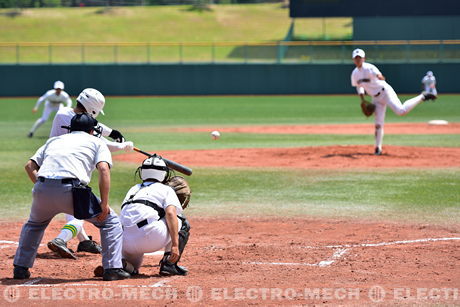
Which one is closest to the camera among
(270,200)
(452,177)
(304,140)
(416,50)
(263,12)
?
(270,200)

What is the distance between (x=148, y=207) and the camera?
723 cm

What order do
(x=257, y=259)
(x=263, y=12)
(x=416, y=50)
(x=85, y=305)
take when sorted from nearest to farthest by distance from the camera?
(x=85, y=305) < (x=257, y=259) < (x=416, y=50) < (x=263, y=12)

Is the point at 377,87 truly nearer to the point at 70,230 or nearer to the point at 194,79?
the point at 70,230

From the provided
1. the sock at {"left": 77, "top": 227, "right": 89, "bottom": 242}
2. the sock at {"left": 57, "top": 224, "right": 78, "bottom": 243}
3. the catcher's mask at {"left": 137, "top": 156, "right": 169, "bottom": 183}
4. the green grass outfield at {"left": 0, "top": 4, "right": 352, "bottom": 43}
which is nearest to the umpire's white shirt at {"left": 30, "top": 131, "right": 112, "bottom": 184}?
the catcher's mask at {"left": 137, "top": 156, "right": 169, "bottom": 183}

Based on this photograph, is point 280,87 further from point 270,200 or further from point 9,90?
point 270,200

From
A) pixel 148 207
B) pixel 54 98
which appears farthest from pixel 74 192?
pixel 54 98

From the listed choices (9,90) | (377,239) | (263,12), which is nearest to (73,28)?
(263,12)

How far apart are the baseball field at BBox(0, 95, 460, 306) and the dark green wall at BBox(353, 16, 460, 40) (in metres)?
25.9

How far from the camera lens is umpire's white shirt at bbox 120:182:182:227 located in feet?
23.6

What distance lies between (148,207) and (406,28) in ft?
151

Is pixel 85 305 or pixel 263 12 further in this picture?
pixel 263 12

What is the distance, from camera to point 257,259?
8.14 m

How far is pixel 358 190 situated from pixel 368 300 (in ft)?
23.9

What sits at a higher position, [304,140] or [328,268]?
[328,268]
